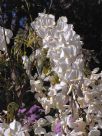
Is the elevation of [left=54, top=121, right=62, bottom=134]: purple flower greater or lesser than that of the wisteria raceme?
lesser

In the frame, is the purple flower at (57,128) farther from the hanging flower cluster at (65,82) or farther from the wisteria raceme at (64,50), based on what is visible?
the wisteria raceme at (64,50)

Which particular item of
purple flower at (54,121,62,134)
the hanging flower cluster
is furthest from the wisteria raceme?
purple flower at (54,121,62,134)

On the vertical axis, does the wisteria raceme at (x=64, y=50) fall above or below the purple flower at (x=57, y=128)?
above

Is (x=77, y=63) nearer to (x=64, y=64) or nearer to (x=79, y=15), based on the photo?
(x=64, y=64)

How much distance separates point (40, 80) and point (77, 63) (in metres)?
0.27

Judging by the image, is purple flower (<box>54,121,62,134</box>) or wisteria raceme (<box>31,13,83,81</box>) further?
purple flower (<box>54,121,62,134</box>)

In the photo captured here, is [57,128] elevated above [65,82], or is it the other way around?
[65,82]

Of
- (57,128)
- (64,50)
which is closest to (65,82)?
(64,50)

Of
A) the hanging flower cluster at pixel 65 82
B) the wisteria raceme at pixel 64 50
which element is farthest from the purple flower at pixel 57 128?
the wisteria raceme at pixel 64 50

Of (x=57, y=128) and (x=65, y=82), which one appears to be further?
(x=57, y=128)

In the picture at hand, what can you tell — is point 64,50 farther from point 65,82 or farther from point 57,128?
point 57,128

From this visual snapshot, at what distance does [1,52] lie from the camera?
2914 millimetres

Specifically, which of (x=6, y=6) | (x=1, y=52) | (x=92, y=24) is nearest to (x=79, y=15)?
(x=92, y=24)

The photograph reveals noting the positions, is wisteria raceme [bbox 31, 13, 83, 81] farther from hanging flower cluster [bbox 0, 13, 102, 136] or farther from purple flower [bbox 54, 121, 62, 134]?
purple flower [bbox 54, 121, 62, 134]
